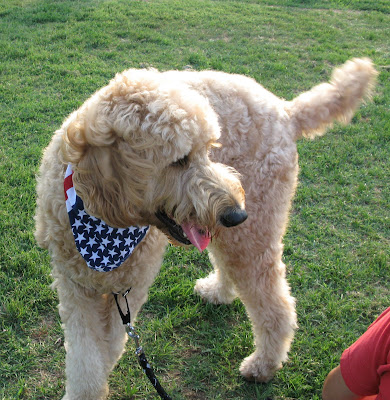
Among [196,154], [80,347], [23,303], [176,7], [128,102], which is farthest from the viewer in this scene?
[176,7]

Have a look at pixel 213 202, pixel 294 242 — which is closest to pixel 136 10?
pixel 294 242

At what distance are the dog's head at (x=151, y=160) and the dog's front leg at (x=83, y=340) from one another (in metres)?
0.64

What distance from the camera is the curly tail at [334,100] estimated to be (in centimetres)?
254

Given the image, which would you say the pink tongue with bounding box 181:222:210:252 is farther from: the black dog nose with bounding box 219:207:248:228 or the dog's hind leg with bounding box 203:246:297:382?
the dog's hind leg with bounding box 203:246:297:382

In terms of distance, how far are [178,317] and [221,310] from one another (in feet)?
1.22

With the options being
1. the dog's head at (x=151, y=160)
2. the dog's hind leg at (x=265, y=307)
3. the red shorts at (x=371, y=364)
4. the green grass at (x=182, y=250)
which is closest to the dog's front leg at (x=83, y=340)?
the green grass at (x=182, y=250)

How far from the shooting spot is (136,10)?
8.99 metres

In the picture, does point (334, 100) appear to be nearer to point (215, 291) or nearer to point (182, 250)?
point (215, 291)

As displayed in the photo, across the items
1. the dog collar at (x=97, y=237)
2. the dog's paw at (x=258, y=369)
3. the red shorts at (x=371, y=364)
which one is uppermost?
the dog collar at (x=97, y=237)

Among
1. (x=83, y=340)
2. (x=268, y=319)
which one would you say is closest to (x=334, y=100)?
(x=268, y=319)

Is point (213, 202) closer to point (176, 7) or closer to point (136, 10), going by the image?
point (136, 10)

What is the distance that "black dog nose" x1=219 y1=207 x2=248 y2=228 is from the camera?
1.82m

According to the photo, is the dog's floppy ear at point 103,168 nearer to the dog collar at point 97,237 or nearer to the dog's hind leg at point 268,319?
the dog collar at point 97,237

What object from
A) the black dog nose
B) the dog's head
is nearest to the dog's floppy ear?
the dog's head
